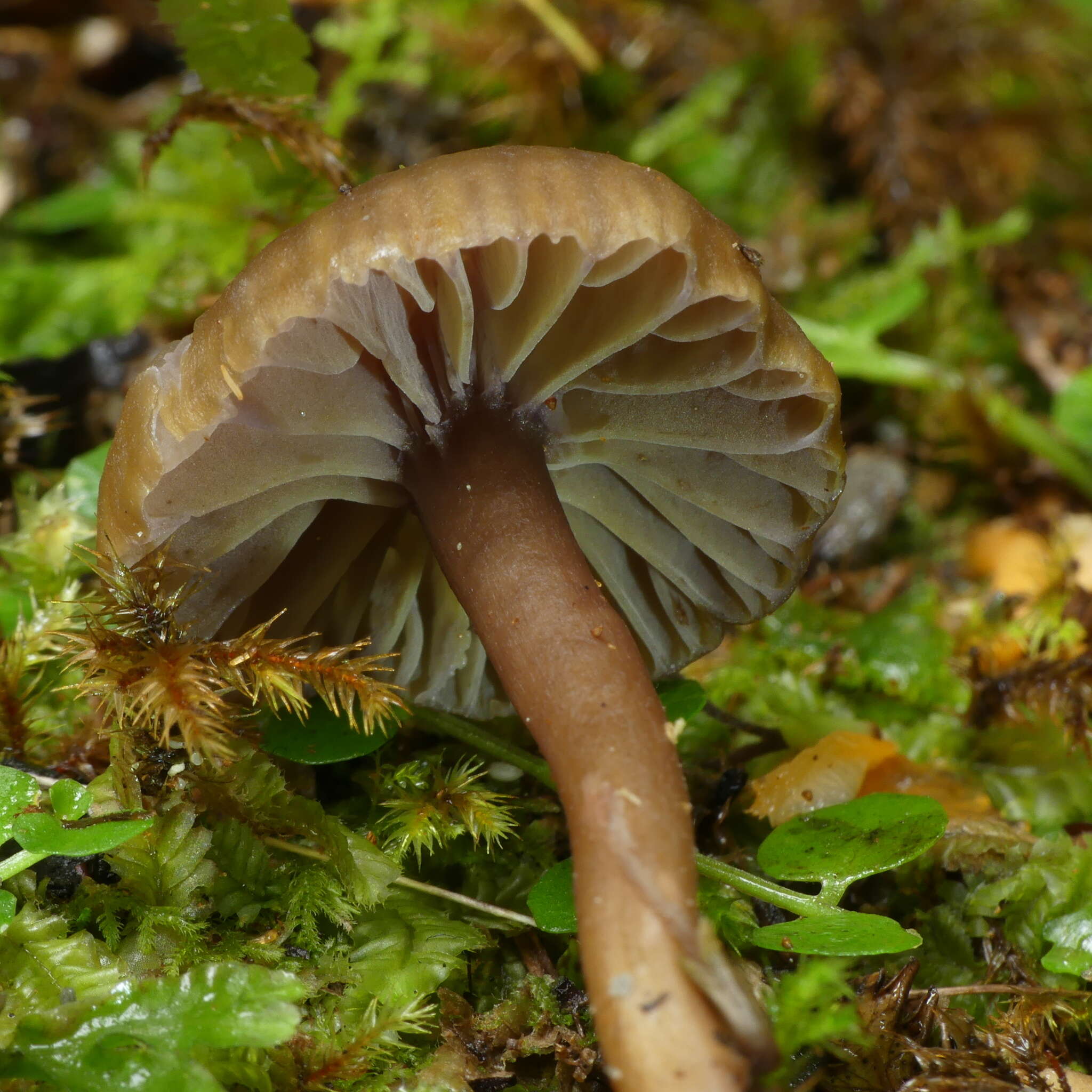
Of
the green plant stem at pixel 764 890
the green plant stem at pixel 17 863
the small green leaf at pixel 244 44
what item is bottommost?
the green plant stem at pixel 764 890

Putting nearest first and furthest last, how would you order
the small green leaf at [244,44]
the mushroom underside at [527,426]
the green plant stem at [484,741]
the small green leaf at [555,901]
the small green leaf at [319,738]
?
the mushroom underside at [527,426], the small green leaf at [555,901], the small green leaf at [319,738], the green plant stem at [484,741], the small green leaf at [244,44]

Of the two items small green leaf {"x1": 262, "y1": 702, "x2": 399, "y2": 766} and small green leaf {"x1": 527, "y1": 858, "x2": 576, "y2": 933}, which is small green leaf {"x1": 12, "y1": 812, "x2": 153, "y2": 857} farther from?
small green leaf {"x1": 527, "y1": 858, "x2": 576, "y2": 933}

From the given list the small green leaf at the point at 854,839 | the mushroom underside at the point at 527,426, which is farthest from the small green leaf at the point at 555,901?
the mushroom underside at the point at 527,426

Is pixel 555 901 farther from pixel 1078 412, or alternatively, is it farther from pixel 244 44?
pixel 1078 412

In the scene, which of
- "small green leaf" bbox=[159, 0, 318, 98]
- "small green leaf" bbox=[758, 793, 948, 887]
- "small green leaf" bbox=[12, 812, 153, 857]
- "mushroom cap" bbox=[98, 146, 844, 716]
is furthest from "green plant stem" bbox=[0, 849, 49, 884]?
"small green leaf" bbox=[159, 0, 318, 98]

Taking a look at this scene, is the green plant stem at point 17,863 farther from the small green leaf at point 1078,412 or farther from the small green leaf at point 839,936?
the small green leaf at point 1078,412

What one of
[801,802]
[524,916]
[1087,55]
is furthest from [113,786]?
[1087,55]
